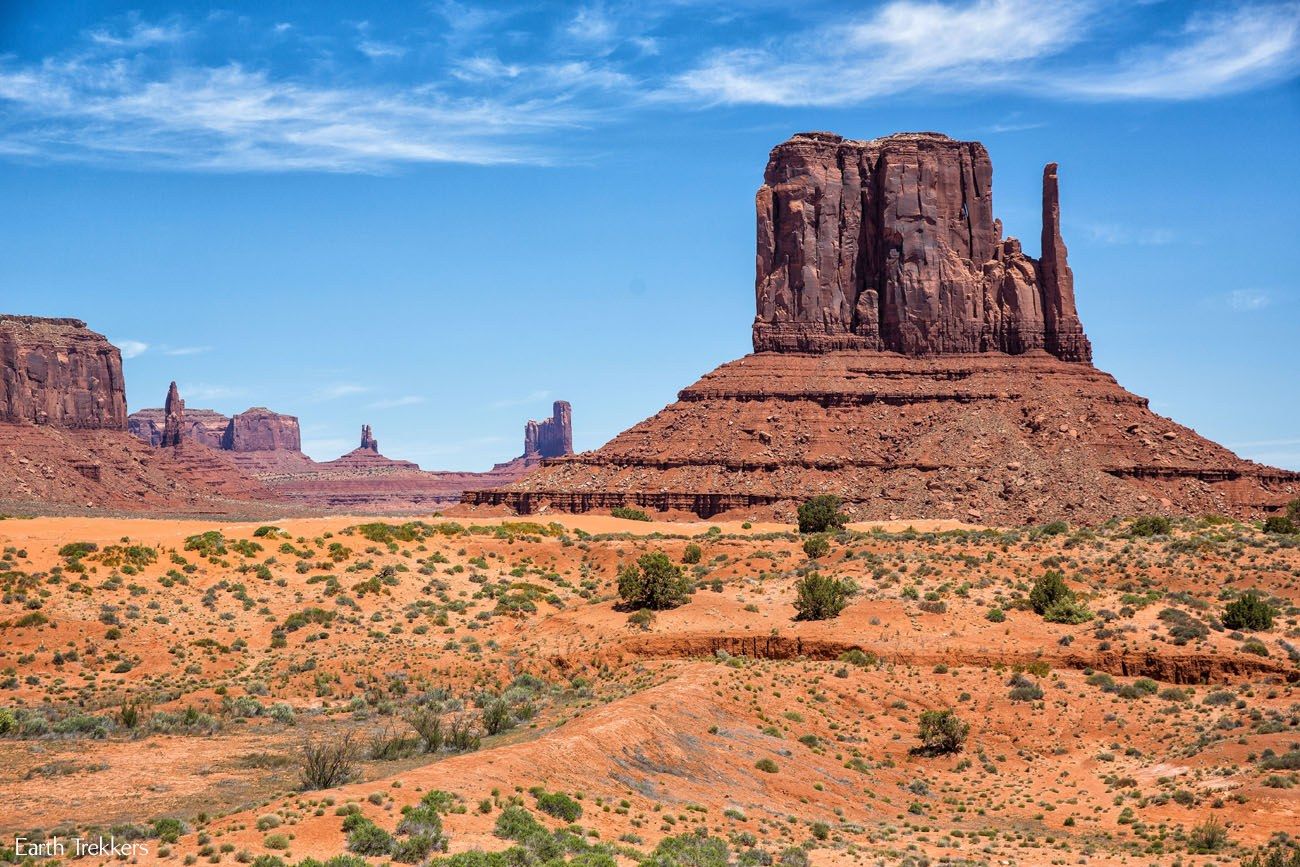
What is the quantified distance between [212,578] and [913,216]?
82.5 metres

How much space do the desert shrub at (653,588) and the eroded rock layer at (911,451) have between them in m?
45.4

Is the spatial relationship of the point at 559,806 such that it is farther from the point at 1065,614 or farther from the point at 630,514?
the point at 630,514

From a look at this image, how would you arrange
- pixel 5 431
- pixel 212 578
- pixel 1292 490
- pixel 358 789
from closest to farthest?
pixel 358 789 < pixel 212 578 < pixel 1292 490 < pixel 5 431

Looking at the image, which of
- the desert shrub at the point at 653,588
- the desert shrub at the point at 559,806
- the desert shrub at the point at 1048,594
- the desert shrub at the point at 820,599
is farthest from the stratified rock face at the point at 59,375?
the desert shrub at the point at 559,806

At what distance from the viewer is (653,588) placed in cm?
4475

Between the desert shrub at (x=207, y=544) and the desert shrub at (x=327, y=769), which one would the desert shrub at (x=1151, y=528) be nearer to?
the desert shrub at (x=207, y=544)

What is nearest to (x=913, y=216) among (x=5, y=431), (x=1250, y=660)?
(x=1250, y=660)

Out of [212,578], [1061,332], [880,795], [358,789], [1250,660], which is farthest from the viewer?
→ [1061,332]

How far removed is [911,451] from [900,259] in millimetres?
25320

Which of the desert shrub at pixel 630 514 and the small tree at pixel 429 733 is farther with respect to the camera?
the desert shrub at pixel 630 514

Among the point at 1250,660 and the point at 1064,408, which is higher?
the point at 1064,408

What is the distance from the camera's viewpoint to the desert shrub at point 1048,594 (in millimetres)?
41812

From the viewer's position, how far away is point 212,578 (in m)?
48.4

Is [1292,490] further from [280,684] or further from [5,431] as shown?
[5,431]
